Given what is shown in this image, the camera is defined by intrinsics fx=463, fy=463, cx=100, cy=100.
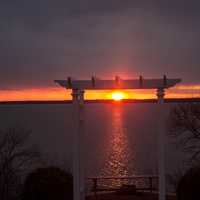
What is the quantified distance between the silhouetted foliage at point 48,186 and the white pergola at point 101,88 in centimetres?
82

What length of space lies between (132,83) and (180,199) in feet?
9.82

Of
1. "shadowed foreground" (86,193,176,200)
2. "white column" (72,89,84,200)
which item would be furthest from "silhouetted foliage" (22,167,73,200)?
"shadowed foreground" (86,193,176,200)

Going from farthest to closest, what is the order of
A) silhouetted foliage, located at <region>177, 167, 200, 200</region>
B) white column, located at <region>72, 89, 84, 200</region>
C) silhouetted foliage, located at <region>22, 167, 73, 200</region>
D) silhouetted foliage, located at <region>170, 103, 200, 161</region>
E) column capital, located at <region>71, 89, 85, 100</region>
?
silhouetted foliage, located at <region>170, 103, 200, 161</region>, silhouetted foliage, located at <region>22, 167, 73, 200</region>, silhouetted foliage, located at <region>177, 167, 200, 200</region>, column capital, located at <region>71, 89, 85, 100</region>, white column, located at <region>72, 89, 84, 200</region>

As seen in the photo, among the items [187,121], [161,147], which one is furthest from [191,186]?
[187,121]

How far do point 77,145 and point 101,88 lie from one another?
1.18m

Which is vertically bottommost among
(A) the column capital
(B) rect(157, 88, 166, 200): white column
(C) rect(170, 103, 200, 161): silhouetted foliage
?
(B) rect(157, 88, 166, 200): white column

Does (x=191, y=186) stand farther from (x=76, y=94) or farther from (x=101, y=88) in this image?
(x=76, y=94)

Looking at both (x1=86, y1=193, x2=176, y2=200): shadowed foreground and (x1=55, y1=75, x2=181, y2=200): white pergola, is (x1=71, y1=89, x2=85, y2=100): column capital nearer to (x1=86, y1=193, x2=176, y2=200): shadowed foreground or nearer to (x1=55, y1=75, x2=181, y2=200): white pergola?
(x1=55, y1=75, x2=181, y2=200): white pergola

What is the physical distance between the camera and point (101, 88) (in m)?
8.66

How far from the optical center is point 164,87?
28.1 feet

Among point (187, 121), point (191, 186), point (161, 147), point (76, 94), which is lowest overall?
point (191, 186)

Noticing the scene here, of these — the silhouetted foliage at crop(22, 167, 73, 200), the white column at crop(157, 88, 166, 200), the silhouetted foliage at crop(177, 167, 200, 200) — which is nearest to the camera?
the white column at crop(157, 88, 166, 200)

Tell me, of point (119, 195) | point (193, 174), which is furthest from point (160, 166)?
point (119, 195)

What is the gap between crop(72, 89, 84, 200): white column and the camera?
8.77m
